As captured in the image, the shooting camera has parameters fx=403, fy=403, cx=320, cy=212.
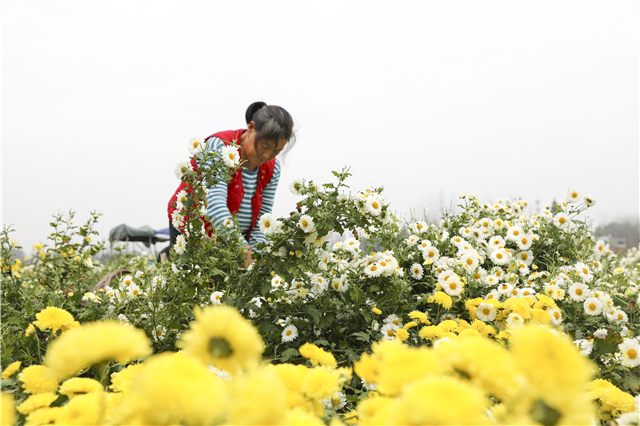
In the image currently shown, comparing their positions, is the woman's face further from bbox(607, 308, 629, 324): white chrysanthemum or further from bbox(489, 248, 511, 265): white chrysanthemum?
bbox(607, 308, 629, 324): white chrysanthemum

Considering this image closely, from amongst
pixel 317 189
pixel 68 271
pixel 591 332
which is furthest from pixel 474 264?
pixel 68 271

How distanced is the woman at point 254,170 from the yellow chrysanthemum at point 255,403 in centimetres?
188

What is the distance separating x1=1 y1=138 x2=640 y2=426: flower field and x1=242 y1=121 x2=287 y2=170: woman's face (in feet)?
2.98

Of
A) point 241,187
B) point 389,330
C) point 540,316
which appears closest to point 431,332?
point 389,330

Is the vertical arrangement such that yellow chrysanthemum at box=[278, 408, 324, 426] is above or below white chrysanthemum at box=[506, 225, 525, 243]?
below

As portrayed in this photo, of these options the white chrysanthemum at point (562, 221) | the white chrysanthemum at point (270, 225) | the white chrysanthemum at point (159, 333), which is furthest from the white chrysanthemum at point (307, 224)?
the white chrysanthemum at point (562, 221)

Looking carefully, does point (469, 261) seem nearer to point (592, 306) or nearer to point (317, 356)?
point (592, 306)

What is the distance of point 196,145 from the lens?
1743mm

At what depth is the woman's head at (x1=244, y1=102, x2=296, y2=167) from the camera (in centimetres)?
276

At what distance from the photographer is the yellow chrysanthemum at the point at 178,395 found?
34 centimetres

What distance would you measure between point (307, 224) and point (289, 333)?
0.45 metres

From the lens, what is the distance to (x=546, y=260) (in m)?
2.81

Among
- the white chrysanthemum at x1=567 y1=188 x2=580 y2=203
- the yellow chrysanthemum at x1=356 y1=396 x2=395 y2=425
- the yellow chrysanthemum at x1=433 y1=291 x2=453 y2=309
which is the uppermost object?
the white chrysanthemum at x1=567 y1=188 x2=580 y2=203

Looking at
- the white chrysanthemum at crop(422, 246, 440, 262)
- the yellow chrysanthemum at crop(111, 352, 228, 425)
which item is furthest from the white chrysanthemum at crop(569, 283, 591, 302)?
the yellow chrysanthemum at crop(111, 352, 228, 425)
